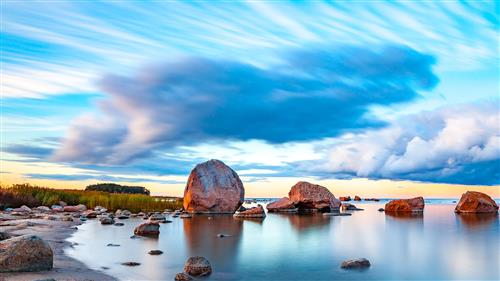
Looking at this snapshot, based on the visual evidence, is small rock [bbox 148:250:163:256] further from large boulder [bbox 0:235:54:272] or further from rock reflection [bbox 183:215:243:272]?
large boulder [bbox 0:235:54:272]

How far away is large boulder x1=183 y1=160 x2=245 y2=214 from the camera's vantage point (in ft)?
122

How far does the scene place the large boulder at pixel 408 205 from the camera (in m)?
44.5

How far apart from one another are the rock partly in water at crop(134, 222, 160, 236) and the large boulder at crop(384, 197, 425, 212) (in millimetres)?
30334

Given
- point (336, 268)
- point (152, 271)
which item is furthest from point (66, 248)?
point (336, 268)

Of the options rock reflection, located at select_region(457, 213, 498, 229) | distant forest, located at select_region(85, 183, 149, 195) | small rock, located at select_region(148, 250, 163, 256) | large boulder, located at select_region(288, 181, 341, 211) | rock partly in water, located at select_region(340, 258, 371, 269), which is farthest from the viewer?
distant forest, located at select_region(85, 183, 149, 195)

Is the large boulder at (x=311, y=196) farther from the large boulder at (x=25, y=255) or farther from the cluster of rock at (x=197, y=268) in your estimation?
the large boulder at (x=25, y=255)

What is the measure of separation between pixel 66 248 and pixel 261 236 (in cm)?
887

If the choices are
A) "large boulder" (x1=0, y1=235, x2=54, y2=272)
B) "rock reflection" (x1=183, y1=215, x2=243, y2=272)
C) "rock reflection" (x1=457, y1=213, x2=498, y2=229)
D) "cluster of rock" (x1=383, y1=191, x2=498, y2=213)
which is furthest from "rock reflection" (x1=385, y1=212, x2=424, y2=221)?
"large boulder" (x1=0, y1=235, x2=54, y2=272)

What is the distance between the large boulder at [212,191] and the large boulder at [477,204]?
65.9 feet

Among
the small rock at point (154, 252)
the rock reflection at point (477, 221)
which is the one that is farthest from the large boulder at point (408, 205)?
the small rock at point (154, 252)

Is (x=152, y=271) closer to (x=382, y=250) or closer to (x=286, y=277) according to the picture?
(x=286, y=277)

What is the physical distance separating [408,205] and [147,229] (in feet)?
102

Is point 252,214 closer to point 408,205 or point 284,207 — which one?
point 284,207

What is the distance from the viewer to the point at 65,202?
4138cm
